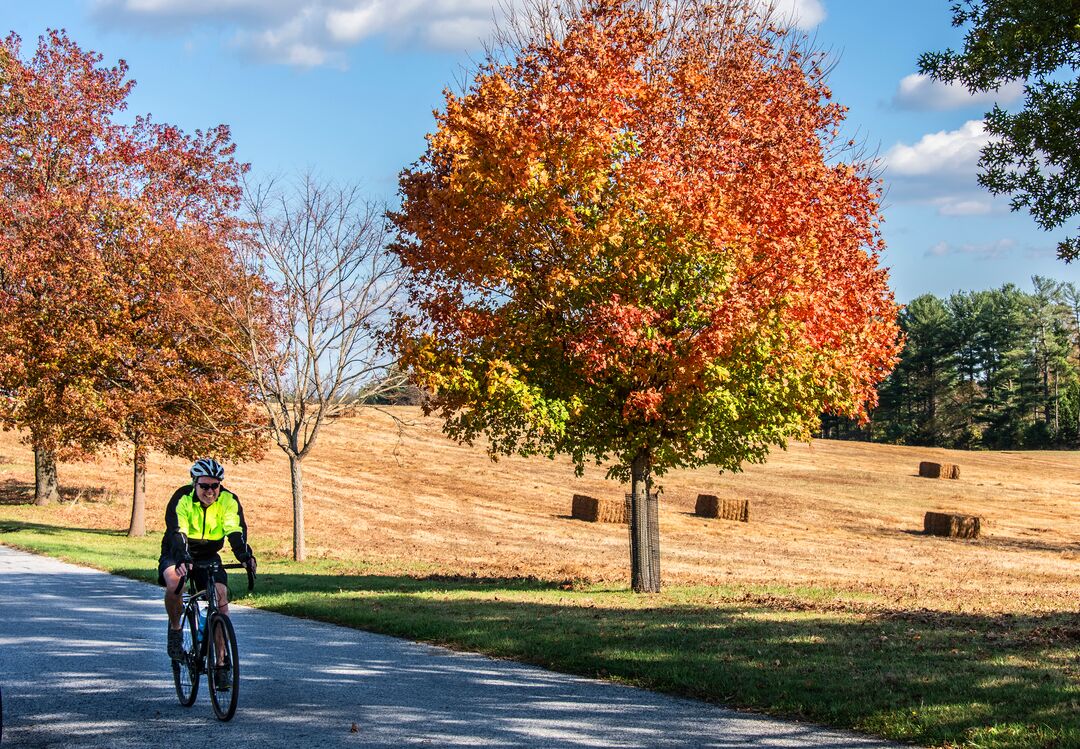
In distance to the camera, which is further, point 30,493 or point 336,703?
point 30,493

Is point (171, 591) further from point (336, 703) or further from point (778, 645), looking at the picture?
point (778, 645)

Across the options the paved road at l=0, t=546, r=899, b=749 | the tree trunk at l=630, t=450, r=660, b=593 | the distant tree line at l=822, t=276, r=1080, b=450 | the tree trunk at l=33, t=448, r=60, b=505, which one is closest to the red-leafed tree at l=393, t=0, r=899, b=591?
the tree trunk at l=630, t=450, r=660, b=593

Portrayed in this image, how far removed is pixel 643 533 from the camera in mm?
19156

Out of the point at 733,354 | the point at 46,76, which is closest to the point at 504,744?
→ the point at 733,354

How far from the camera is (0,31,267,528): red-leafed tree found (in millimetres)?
28469

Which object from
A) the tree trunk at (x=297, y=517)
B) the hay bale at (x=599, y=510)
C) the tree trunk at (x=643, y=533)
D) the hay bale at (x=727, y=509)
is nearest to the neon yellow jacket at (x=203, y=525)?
the tree trunk at (x=643, y=533)

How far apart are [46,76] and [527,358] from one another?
76.6ft

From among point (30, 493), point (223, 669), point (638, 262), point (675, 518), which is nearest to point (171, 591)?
point (223, 669)

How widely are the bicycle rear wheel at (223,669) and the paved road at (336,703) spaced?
0.13 meters

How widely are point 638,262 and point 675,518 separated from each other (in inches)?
973

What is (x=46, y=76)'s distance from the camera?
33.3 m

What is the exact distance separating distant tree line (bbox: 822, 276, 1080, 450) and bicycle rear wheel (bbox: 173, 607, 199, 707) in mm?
95089

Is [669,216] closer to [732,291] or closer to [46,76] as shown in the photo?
[732,291]

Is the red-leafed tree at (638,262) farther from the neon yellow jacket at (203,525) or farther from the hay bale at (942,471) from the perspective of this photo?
the hay bale at (942,471)
